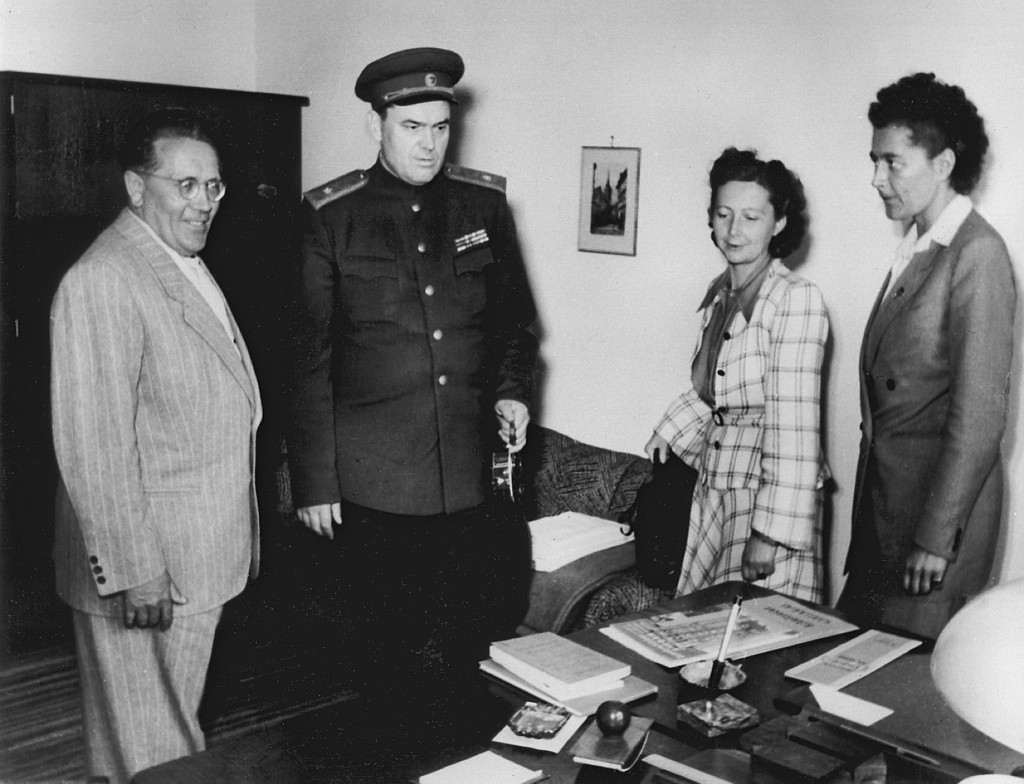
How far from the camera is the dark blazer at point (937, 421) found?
2.17 m

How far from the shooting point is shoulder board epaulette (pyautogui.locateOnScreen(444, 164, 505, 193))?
2.89 metres

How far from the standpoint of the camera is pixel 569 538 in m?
3.17

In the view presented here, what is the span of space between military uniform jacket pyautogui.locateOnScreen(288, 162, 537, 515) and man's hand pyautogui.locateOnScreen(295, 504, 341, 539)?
2cm

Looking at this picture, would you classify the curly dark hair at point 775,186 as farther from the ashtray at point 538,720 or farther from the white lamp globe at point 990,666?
the white lamp globe at point 990,666

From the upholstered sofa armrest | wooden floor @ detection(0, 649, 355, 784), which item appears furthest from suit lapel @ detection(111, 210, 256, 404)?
the upholstered sofa armrest

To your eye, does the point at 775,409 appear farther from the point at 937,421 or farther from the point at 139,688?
the point at 139,688

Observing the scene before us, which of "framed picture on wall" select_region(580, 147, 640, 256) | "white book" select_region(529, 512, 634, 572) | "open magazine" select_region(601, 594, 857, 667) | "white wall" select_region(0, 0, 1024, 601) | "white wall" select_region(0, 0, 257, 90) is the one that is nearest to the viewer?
"open magazine" select_region(601, 594, 857, 667)

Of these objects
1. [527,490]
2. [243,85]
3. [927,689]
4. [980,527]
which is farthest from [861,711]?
[243,85]

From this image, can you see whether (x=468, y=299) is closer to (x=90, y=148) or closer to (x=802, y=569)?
(x=802, y=569)

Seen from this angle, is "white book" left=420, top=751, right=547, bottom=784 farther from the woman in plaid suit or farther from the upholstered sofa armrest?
the upholstered sofa armrest

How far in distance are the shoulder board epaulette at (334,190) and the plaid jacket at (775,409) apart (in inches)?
41.8

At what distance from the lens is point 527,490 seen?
11.8 ft

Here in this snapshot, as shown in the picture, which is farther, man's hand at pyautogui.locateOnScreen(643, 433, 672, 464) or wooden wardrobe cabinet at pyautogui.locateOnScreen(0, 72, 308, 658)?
wooden wardrobe cabinet at pyautogui.locateOnScreen(0, 72, 308, 658)

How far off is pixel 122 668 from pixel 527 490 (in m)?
1.56
